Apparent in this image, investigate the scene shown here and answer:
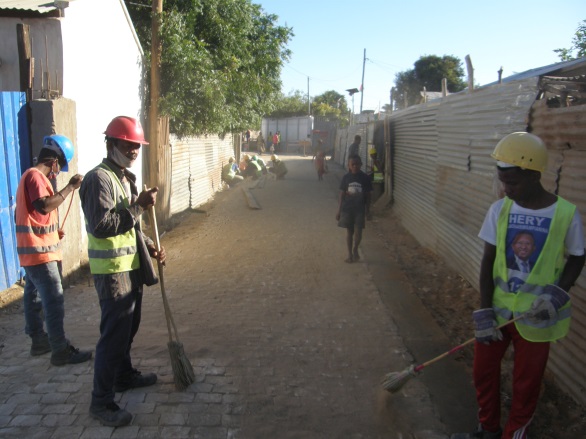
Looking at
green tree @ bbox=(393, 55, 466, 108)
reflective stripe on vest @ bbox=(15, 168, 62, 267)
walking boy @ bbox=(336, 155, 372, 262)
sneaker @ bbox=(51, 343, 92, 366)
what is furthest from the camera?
green tree @ bbox=(393, 55, 466, 108)

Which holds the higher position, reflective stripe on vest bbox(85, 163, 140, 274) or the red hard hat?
the red hard hat

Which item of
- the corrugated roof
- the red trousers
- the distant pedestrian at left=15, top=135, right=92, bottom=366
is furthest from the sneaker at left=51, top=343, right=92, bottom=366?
the corrugated roof

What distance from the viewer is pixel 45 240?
3727 mm

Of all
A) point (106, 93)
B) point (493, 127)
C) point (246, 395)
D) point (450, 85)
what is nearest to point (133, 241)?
point (246, 395)

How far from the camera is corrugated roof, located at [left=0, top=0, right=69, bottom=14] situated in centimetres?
617

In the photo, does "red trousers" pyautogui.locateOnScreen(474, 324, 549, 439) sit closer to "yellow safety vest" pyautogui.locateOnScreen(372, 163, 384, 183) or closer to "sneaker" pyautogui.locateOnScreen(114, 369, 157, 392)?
"sneaker" pyautogui.locateOnScreen(114, 369, 157, 392)

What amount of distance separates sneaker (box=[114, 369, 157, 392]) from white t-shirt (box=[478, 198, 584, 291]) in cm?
263

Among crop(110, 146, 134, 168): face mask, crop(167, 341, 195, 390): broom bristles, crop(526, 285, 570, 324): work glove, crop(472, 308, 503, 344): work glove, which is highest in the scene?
crop(110, 146, 134, 168): face mask

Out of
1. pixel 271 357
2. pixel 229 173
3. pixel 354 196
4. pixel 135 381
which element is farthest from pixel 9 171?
pixel 229 173

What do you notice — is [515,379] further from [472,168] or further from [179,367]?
[472,168]

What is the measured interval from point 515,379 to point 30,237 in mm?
3575

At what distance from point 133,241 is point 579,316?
3256 mm

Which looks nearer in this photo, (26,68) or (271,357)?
(271,357)

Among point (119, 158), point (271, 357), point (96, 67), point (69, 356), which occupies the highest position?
point (96, 67)
